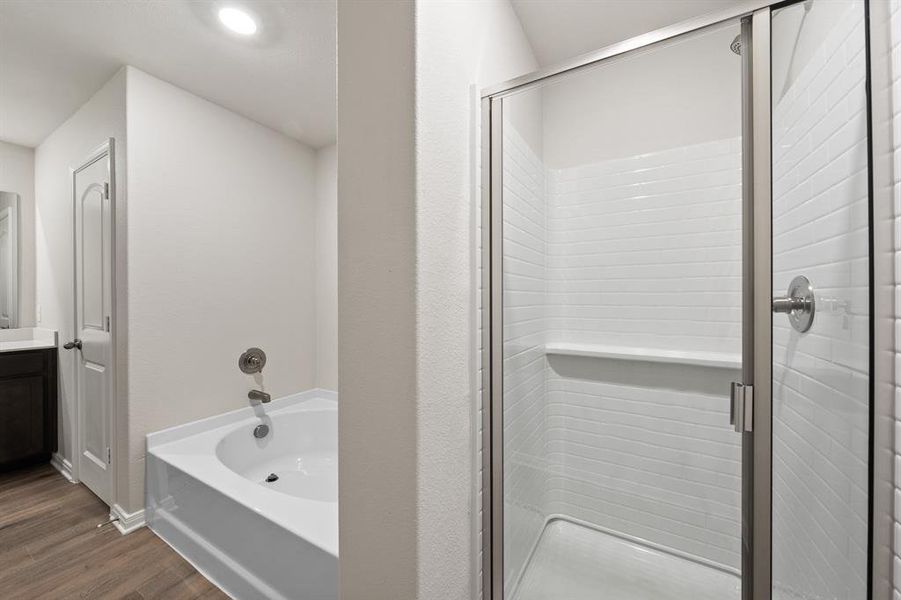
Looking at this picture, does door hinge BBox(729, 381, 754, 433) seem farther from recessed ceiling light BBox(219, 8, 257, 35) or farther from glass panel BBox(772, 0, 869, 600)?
recessed ceiling light BBox(219, 8, 257, 35)

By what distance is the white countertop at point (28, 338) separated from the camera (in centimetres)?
264

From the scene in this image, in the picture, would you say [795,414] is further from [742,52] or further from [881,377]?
[742,52]

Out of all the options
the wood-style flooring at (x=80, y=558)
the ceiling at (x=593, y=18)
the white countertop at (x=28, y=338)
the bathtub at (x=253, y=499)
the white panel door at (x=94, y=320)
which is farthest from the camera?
the white countertop at (x=28, y=338)

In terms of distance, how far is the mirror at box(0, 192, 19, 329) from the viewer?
2865 millimetres

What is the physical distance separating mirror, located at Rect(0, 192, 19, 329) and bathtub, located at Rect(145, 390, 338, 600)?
205cm

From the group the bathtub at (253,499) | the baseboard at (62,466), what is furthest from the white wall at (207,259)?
the baseboard at (62,466)

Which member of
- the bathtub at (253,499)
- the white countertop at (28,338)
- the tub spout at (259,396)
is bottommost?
the bathtub at (253,499)

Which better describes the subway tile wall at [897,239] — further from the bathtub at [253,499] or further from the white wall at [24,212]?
the white wall at [24,212]

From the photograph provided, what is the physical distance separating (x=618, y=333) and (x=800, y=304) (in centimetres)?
50

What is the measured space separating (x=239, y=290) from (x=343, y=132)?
1810mm

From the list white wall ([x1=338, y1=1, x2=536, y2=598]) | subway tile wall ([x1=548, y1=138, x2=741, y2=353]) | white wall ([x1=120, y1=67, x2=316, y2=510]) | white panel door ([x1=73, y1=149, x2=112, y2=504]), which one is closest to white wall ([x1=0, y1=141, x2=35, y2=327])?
white panel door ([x1=73, y1=149, x2=112, y2=504])

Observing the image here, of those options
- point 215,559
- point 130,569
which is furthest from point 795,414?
point 130,569

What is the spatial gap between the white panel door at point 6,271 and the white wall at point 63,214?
15cm

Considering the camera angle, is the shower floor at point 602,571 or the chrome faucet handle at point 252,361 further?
the chrome faucet handle at point 252,361
